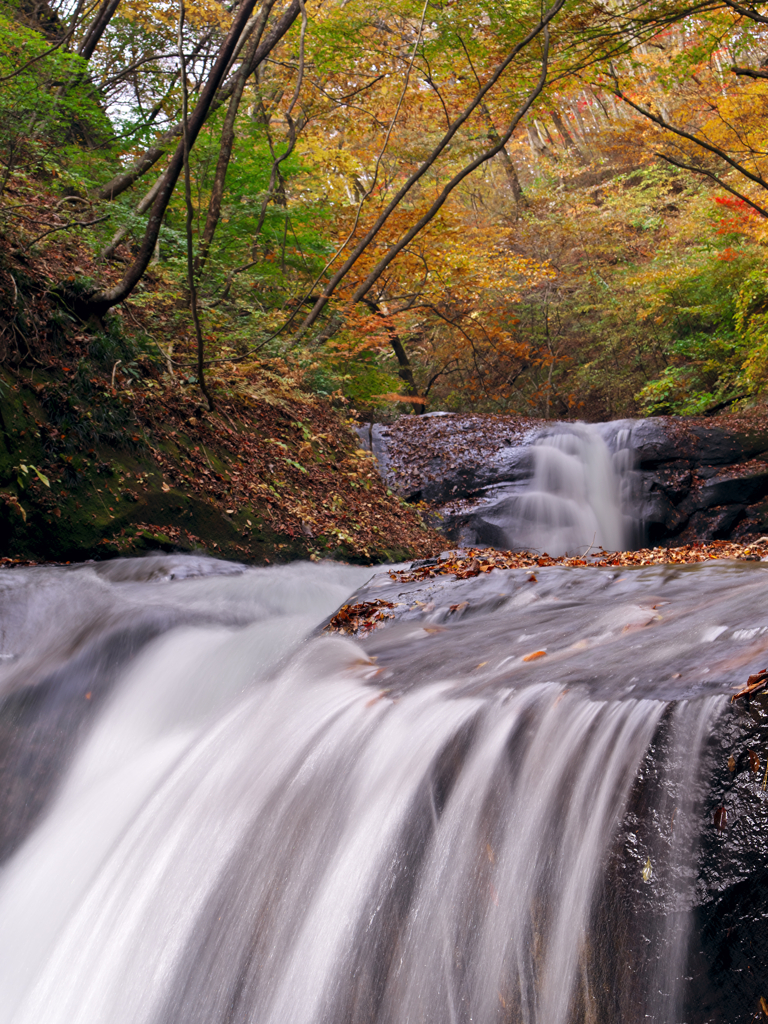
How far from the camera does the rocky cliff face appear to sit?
10.5 m

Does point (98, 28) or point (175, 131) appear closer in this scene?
point (175, 131)

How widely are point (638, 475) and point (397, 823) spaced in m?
10.2

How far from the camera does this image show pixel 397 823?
229 cm

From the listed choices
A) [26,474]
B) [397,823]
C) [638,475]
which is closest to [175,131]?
[26,474]

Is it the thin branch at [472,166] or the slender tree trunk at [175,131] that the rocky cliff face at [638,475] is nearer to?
the thin branch at [472,166]

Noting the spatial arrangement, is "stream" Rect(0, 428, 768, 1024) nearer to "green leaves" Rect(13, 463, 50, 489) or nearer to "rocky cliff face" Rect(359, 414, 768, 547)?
"green leaves" Rect(13, 463, 50, 489)

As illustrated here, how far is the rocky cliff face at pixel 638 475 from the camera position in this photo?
1052 cm

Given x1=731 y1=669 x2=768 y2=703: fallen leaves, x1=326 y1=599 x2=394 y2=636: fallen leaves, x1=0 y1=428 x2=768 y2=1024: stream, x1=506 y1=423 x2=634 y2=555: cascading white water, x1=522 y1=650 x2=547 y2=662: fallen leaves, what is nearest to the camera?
x1=0 y1=428 x2=768 y2=1024: stream

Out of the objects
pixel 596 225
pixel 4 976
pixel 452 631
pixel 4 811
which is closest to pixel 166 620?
pixel 4 811

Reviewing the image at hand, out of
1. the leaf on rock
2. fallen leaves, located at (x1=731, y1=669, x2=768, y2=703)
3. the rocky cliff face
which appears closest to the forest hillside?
the rocky cliff face

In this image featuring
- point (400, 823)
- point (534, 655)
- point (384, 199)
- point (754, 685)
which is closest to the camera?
point (754, 685)

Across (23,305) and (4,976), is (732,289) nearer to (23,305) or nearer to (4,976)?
(23,305)

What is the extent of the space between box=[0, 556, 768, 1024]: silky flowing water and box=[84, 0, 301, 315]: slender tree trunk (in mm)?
3200

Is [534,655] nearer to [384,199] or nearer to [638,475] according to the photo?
[638,475]
